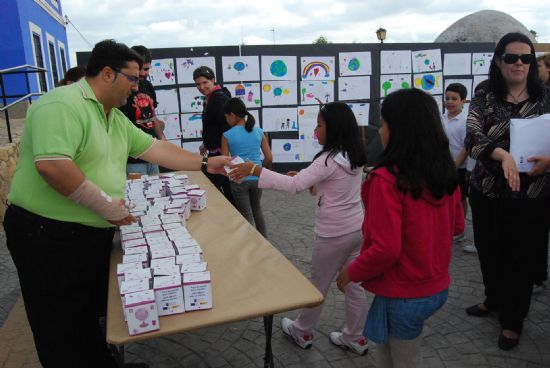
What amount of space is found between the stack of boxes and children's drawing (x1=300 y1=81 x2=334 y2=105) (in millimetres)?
5105

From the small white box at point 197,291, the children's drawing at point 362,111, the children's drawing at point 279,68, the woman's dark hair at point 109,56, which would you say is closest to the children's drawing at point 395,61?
the children's drawing at point 362,111

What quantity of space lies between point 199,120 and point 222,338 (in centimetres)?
491

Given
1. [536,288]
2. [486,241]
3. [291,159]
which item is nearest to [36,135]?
[486,241]

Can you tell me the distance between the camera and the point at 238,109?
4016mm

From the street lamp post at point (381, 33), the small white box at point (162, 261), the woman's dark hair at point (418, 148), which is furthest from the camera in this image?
the street lamp post at point (381, 33)

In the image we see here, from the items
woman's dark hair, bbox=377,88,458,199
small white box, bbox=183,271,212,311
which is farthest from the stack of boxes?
woman's dark hair, bbox=377,88,458,199

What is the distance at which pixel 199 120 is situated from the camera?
284 inches

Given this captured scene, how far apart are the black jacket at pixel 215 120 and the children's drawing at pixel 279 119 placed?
9.08 ft

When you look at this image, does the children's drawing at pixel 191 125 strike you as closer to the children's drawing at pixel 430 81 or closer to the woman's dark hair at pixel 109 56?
the children's drawing at pixel 430 81

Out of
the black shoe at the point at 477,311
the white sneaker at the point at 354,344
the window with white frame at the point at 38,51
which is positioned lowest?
the black shoe at the point at 477,311

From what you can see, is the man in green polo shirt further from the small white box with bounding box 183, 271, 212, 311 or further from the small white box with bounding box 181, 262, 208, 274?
the small white box with bounding box 183, 271, 212, 311

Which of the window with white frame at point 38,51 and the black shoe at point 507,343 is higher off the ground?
the window with white frame at point 38,51

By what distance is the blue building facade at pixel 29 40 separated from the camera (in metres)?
8.85

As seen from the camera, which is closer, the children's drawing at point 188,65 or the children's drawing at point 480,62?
the children's drawing at point 188,65
